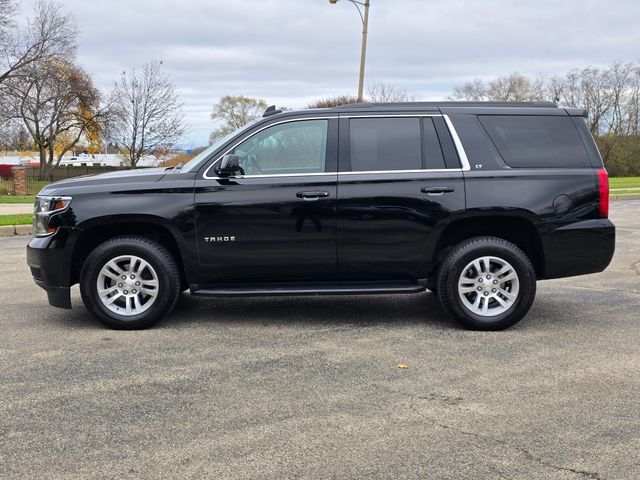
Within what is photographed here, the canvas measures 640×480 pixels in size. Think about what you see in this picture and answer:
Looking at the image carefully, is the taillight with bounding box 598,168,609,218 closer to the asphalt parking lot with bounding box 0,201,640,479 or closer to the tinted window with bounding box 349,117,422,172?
the asphalt parking lot with bounding box 0,201,640,479

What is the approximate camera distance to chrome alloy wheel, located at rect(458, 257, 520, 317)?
588cm

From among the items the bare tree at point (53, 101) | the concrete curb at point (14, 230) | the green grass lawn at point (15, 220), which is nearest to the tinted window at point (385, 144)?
the concrete curb at point (14, 230)

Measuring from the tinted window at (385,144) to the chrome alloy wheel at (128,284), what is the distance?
1.98 metres

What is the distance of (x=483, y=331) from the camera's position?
19.4 feet

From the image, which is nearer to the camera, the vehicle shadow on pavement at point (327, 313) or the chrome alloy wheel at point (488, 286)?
the chrome alloy wheel at point (488, 286)

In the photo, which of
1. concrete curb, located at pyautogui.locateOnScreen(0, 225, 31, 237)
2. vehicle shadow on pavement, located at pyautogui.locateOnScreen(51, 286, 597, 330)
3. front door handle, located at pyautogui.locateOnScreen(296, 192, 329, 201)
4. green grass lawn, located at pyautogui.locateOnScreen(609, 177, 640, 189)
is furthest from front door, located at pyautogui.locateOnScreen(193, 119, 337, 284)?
green grass lawn, located at pyautogui.locateOnScreen(609, 177, 640, 189)

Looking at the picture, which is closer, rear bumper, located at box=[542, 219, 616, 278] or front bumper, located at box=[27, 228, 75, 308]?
front bumper, located at box=[27, 228, 75, 308]

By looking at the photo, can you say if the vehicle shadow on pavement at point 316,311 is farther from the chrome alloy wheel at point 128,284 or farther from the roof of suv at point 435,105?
the roof of suv at point 435,105

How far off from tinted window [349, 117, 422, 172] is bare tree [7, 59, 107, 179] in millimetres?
36764

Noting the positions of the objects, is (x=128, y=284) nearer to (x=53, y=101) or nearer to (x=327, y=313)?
(x=327, y=313)

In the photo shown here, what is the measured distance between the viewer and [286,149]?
6000mm

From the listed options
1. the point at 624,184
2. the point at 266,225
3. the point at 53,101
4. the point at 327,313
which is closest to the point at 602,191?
the point at 327,313

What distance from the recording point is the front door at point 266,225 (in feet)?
19.0

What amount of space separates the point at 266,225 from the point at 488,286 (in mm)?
1965
